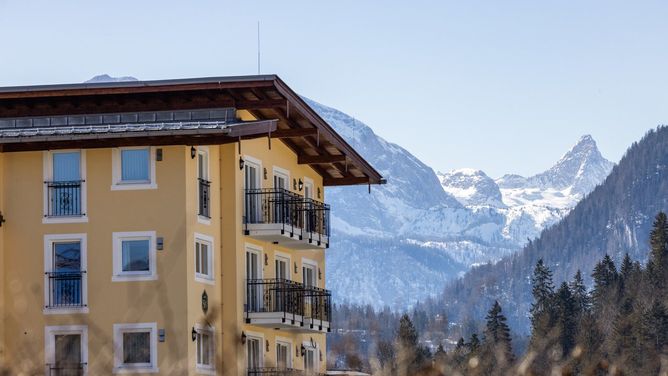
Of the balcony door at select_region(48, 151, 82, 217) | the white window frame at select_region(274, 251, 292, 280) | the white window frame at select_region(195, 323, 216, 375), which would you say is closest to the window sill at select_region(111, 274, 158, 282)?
the white window frame at select_region(195, 323, 216, 375)

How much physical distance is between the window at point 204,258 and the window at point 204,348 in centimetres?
148

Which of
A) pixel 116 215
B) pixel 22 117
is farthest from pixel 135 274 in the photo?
pixel 22 117

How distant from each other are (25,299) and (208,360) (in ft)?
18.1

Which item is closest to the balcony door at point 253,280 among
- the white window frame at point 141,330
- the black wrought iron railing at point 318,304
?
the black wrought iron railing at point 318,304

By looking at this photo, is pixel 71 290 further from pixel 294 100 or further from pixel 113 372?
pixel 294 100

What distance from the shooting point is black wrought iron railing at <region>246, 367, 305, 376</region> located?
187 feet

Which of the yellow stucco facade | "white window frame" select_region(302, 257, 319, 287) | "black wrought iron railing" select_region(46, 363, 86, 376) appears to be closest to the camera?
"black wrought iron railing" select_region(46, 363, 86, 376)

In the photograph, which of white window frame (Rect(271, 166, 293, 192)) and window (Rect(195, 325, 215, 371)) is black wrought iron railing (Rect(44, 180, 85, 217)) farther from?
white window frame (Rect(271, 166, 293, 192))

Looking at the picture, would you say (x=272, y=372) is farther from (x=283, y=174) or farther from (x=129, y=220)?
(x=129, y=220)

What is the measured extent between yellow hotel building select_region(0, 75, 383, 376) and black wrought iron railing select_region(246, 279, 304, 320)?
0.33 metres

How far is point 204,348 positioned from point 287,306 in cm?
575

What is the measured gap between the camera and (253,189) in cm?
5800

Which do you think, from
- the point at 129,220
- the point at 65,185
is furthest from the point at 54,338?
the point at 65,185

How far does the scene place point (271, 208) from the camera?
58594mm
